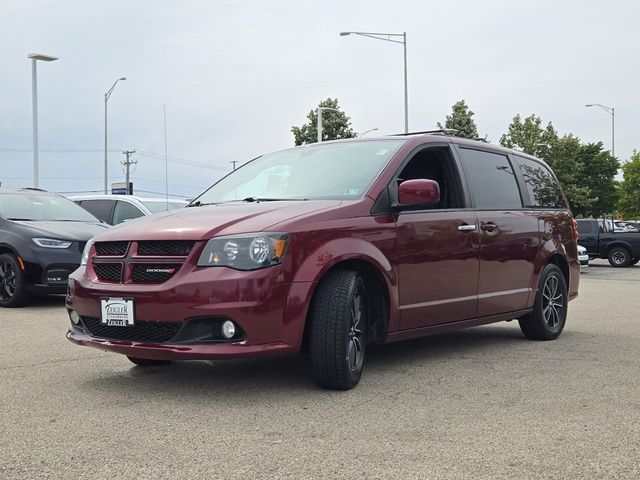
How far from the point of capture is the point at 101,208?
14.3 m

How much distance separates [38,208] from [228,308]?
7.51 metres

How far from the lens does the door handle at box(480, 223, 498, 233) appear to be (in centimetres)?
644

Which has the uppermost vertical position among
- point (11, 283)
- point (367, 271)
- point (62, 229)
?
point (62, 229)

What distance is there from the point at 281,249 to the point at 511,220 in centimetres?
289

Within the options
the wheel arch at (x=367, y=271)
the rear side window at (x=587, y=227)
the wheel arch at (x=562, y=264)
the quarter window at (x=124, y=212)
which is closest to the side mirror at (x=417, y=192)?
the wheel arch at (x=367, y=271)

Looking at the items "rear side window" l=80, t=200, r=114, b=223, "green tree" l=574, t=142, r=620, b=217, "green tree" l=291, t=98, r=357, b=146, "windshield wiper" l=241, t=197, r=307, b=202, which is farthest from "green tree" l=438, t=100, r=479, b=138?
"windshield wiper" l=241, t=197, r=307, b=202

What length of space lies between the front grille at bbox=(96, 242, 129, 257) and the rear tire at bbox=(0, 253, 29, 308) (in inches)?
209

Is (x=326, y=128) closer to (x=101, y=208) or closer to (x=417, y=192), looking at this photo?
(x=101, y=208)

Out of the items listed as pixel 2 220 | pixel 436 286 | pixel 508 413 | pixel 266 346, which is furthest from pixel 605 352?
pixel 2 220

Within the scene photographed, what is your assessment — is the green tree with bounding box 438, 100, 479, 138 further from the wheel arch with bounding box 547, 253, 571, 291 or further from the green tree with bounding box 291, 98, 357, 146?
the wheel arch with bounding box 547, 253, 571, 291

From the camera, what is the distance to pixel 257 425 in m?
4.21

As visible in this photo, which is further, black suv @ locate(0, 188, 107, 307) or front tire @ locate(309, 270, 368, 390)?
black suv @ locate(0, 188, 107, 307)

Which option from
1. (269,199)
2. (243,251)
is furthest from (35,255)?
(243,251)

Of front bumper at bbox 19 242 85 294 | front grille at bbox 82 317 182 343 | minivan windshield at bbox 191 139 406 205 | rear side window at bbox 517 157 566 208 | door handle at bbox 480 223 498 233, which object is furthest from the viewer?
front bumper at bbox 19 242 85 294
